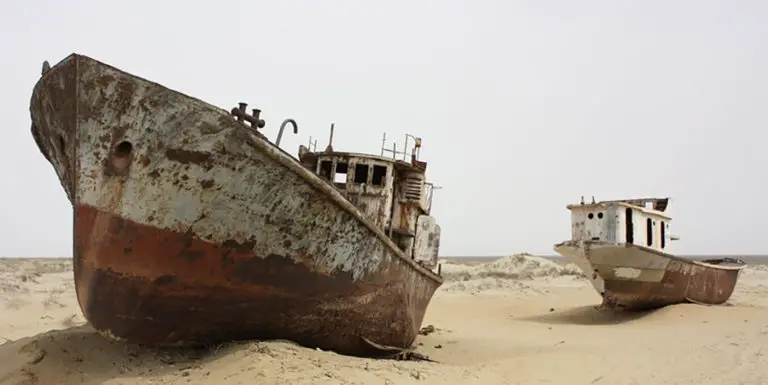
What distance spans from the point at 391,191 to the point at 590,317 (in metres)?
7.24

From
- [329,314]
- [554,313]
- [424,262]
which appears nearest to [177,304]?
[329,314]

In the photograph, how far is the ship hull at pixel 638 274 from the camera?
10.8 metres

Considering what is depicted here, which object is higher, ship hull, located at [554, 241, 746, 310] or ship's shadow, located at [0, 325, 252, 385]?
ship hull, located at [554, 241, 746, 310]

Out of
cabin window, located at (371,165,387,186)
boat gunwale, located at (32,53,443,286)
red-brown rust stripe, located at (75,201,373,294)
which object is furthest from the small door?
red-brown rust stripe, located at (75,201,373,294)

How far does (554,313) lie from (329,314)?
994 centimetres

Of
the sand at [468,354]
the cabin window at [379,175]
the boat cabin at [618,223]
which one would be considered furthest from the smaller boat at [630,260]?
the cabin window at [379,175]

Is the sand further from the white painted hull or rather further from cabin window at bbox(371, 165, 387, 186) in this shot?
cabin window at bbox(371, 165, 387, 186)

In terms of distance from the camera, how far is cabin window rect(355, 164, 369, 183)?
286 inches

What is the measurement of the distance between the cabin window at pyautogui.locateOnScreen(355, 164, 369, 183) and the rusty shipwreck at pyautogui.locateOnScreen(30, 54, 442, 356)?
2.35 meters

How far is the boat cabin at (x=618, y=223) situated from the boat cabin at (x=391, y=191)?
16.5ft

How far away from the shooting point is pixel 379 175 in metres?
7.51

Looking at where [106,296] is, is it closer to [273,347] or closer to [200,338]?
[200,338]

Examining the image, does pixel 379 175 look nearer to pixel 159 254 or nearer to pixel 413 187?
pixel 413 187

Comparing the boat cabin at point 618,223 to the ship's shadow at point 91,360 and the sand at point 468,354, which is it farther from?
the ship's shadow at point 91,360
